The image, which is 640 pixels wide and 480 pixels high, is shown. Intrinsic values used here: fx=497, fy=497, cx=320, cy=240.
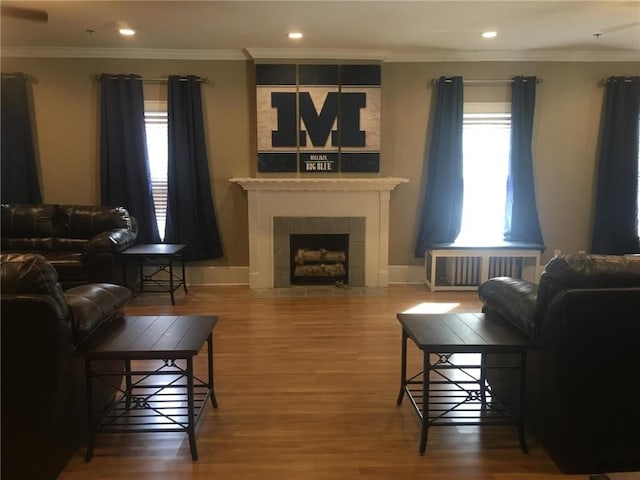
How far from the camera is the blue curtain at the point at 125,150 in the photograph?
577 cm

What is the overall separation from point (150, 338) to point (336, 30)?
3.75m

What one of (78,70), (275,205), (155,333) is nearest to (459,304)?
(275,205)

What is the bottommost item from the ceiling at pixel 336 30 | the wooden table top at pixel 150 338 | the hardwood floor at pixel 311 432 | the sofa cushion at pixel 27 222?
the hardwood floor at pixel 311 432

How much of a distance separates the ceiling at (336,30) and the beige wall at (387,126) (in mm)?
149

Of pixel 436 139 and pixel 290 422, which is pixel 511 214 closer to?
pixel 436 139

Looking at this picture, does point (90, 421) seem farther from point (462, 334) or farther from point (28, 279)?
point (462, 334)

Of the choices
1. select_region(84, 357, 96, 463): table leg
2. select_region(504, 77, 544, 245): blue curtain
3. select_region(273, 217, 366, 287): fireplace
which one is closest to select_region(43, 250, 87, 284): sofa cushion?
select_region(273, 217, 366, 287): fireplace

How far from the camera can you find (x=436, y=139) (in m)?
5.97

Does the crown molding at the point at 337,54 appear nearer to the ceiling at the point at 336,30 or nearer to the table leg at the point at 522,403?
the ceiling at the point at 336,30

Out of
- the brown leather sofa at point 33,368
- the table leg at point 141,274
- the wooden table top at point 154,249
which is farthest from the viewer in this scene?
the table leg at point 141,274

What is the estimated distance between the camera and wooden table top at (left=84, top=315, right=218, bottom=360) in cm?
225

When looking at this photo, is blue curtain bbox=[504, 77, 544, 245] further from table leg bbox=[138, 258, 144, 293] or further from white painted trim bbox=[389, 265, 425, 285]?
table leg bbox=[138, 258, 144, 293]

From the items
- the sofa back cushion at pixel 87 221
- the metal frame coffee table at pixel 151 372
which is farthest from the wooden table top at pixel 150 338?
the sofa back cushion at pixel 87 221

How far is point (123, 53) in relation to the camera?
18.9ft
